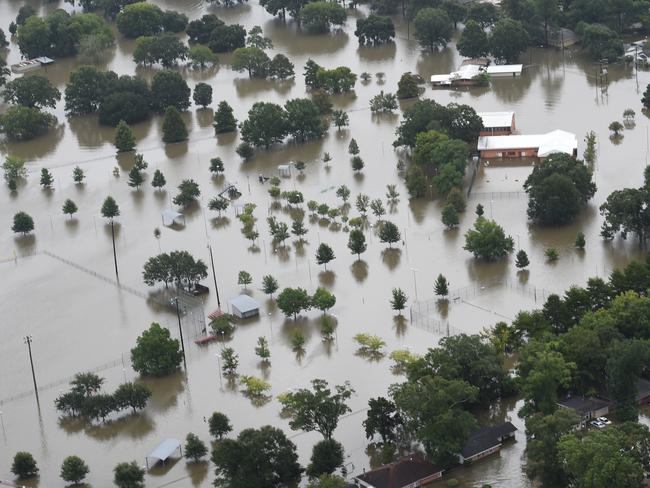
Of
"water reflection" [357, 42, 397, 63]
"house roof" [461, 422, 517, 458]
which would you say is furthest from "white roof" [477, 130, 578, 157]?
"house roof" [461, 422, 517, 458]

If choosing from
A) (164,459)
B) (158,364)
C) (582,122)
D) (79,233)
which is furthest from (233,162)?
(164,459)

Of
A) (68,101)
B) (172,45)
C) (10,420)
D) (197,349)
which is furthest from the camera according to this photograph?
(172,45)

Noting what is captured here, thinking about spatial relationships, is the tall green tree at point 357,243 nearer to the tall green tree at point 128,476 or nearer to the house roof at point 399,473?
the house roof at point 399,473

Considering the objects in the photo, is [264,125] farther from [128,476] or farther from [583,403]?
[128,476]

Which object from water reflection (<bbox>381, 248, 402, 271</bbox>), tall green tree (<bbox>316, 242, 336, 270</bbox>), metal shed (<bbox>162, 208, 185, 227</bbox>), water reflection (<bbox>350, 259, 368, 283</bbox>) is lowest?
water reflection (<bbox>350, 259, 368, 283</bbox>)

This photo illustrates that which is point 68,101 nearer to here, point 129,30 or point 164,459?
point 129,30

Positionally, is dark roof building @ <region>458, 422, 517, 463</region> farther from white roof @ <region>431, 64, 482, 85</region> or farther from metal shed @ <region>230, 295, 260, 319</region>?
white roof @ <region>431, 64, 482, 85</region>
